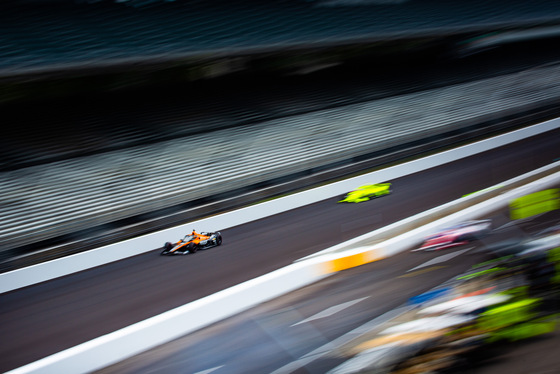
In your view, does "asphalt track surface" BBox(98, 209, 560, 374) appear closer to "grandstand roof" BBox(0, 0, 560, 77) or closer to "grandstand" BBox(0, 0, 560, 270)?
"grandstand" BBox(0, 0, 560, 270)

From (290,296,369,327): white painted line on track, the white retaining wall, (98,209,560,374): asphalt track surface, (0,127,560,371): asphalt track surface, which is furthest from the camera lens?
the white retaining wall

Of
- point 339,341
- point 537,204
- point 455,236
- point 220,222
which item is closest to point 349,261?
point 455,236

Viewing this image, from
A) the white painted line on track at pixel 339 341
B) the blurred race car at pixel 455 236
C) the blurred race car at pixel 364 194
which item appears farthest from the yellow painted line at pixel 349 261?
the blurred race car at pixel 364 194

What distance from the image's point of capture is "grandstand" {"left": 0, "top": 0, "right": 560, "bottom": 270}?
33.7ft

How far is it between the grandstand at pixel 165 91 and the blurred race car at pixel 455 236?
5932 millimetres

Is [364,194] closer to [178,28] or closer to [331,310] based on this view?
[331,310]

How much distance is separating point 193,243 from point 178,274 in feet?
3.41

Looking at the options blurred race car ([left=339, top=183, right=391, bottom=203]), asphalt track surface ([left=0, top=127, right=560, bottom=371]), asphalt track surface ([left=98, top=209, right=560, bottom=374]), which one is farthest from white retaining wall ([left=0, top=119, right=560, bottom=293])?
asphalt track surface ([left=98, top=209, right=560, bottom=374])

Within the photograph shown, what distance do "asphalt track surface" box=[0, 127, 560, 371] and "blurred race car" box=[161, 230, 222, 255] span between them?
0.15 m

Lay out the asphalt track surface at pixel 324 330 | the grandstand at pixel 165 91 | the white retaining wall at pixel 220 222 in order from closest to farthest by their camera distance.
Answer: the asphalt track surface at pixel 324 330 < the white retaining wall at pixel 220 222 < the grandstand at pixel 165 91

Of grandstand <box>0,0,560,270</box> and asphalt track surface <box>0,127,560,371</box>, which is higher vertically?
grandstand <box>0,0,560,270</box>

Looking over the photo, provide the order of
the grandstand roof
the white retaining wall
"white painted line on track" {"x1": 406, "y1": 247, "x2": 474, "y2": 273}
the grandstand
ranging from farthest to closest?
1. the grandstand roof
2. the grandstand
3. the white retaining wall
4. "white painted line on track" {"x1": 406, "y1": 247, "x2": 474, "y2": 273}

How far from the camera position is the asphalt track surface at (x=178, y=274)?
6.07 metres

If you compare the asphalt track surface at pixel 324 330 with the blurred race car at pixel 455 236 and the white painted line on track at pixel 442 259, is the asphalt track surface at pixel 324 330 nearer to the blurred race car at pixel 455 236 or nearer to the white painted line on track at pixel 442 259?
the white painted line on track at pixel 442 259
